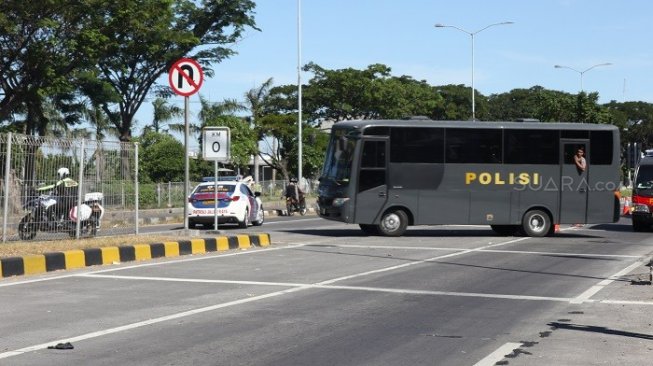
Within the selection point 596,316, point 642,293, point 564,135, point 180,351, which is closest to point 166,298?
point 180,351

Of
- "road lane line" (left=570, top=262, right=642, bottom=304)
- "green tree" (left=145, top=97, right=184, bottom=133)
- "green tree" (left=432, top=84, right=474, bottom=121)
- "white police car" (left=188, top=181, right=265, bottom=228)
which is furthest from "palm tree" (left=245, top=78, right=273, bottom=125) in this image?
"road lane line" (left=570, top=262, right=642, bottom=304)

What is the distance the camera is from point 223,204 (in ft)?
89.5

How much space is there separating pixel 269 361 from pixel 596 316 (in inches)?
181

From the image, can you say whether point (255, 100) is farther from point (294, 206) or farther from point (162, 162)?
point (294, 206)

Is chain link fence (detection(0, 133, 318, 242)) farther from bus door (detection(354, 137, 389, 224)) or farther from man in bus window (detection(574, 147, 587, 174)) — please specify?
man in bus window (detection(574, 147, 587, 174))

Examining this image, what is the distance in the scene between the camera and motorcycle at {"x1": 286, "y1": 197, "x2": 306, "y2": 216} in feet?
130

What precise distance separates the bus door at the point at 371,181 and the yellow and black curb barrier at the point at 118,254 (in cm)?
439

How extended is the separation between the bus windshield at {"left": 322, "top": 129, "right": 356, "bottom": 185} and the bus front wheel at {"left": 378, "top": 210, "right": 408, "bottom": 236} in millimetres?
1446

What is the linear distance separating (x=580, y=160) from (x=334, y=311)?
16.0 metres

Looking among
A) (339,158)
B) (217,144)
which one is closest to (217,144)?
(217,144)

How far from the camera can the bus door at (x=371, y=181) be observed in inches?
948

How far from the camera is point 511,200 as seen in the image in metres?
24.9

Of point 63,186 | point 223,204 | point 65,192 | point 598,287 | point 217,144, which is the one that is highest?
point 217,144

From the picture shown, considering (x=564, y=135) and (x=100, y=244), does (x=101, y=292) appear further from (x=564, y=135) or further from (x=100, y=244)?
(x=564, y=135)
